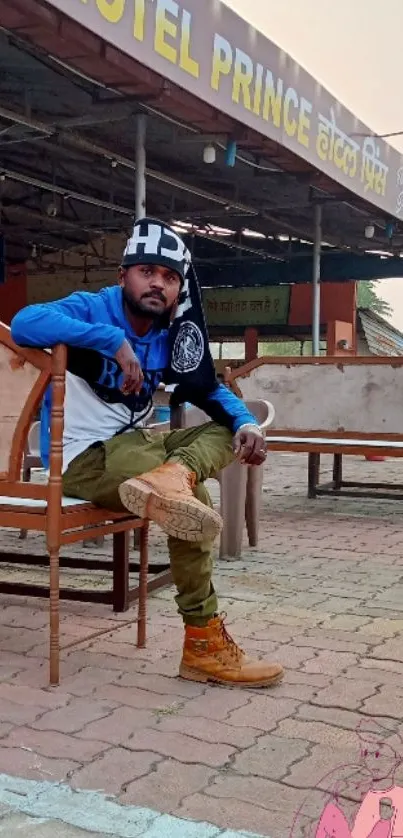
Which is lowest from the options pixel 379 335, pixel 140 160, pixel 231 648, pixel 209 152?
pixel 231 648

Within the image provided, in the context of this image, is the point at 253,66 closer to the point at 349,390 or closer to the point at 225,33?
the point at 225,33

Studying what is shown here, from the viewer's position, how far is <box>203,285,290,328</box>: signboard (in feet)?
66.6

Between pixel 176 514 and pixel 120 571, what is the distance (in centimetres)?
131

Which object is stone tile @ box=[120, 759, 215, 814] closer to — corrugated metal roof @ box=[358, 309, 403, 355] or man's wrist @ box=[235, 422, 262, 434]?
man's wrist @ box=[235, 422, 262, 434]

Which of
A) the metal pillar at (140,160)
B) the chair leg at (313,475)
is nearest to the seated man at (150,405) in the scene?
the chair leg at (313,475)

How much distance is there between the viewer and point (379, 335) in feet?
76.5

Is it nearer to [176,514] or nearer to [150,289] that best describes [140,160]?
[150,289]

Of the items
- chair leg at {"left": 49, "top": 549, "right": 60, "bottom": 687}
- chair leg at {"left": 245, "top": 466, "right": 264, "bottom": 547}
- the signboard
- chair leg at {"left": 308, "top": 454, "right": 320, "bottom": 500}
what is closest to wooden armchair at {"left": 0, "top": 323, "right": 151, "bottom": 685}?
chair leg at {"left": 49, "top": 549, "right": 60, "bottom": 687}

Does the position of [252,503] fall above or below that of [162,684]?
above

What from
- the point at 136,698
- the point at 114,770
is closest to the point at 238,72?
the point at 136,698

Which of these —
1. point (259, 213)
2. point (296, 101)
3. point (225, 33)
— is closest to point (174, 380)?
point (225, 33)

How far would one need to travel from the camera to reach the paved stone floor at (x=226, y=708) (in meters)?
2.15

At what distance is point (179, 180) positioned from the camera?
13297 millimetres

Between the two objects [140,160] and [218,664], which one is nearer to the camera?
[218,664]
